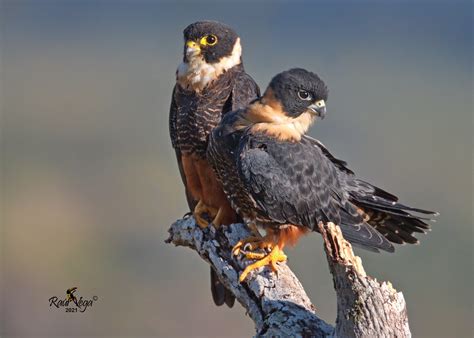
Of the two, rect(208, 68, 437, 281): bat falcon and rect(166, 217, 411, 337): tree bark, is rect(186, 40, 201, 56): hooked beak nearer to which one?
rect(208, 68, 437, 281): bat falcon

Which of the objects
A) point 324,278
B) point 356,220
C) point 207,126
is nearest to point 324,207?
point 356,220

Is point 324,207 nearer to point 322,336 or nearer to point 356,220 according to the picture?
point 356,220

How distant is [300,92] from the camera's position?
208 inches

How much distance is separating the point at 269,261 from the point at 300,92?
1007mm

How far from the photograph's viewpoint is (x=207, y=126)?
18.3ft

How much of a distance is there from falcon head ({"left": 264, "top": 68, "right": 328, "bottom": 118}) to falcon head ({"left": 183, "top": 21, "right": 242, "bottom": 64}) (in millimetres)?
555

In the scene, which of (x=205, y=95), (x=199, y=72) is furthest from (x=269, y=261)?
(x=199, y=72)

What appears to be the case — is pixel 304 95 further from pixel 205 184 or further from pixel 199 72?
pixel 205 184

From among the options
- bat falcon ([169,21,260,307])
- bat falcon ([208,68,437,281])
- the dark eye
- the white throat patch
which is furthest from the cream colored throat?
the white throat patch

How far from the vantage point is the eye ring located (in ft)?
18.7

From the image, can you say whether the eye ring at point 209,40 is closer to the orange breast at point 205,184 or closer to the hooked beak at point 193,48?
the hooked beak at point 193,48

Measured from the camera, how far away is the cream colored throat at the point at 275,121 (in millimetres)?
5324

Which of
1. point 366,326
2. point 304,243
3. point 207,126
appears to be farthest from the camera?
point 304,243

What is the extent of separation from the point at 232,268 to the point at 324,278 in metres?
5.25
